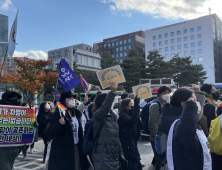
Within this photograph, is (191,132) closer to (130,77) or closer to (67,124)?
(67,124)

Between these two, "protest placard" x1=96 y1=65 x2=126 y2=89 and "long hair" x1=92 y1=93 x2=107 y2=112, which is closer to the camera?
"long hair" x1=92 y1=93 x2=107 y2=112

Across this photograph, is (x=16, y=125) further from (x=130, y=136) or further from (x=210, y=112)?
(x=210, y=112)

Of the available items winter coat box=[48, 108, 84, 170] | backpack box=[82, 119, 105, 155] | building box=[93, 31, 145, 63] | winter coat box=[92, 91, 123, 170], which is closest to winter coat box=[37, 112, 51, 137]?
winter coat box=[48, 108, 84, 170]

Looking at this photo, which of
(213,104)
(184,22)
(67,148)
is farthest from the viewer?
(184,22)

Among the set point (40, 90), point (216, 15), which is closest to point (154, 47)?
point (216, 15)

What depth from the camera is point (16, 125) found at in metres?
4.02

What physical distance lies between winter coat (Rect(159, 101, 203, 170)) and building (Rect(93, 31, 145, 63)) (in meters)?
86.8

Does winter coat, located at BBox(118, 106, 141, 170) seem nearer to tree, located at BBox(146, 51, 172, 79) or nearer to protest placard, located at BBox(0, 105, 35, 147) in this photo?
protest placard, located at BBox(0, 105, 35, 147)

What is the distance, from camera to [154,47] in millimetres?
76688

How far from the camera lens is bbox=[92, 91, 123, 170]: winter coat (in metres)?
3.10

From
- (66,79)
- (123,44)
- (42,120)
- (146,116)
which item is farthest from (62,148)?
(123,44)

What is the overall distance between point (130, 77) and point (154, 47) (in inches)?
1738

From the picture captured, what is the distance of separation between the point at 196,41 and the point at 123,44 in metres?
31.1

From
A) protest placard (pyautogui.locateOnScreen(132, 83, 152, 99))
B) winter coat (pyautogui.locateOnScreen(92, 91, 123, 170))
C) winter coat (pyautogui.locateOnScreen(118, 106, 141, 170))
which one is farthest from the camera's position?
protest placard (pyautogui.locateOnScreen(132, 83, 152, 99))
